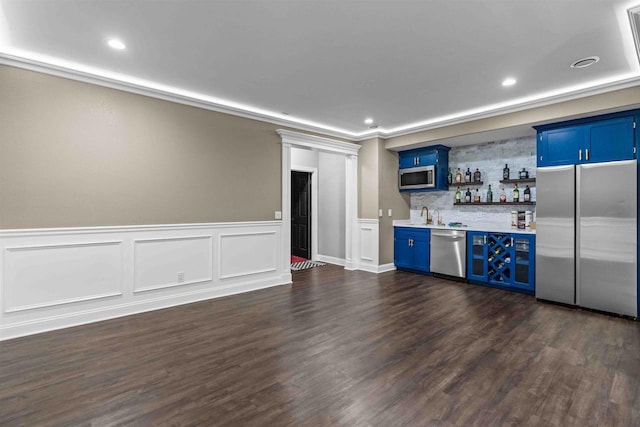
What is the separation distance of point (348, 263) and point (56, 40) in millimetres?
5327

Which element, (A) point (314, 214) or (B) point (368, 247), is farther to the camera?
(A) point (314, 214)

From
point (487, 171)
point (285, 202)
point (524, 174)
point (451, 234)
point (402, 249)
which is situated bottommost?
point (402, 249)

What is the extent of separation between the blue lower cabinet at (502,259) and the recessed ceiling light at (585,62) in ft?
7.43

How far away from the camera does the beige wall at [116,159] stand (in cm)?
312

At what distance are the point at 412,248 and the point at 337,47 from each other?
4.17m

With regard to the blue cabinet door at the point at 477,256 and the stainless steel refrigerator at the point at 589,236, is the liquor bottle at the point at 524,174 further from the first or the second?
the blue cabinet door at the point at 477,256

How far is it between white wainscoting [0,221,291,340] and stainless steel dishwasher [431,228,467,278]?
2.93m

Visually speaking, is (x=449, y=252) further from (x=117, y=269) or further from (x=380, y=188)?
(x=117, y=269)

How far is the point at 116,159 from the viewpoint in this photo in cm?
365

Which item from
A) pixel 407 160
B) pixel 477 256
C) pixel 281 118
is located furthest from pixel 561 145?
pixel 281 118

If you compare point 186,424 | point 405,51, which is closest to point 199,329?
point 186,424

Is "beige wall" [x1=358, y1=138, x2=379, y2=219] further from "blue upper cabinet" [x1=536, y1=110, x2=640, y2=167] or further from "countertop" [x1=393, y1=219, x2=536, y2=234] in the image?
"blue upper cabinet" [x1=536, y1=110, x2=640, y2=167]

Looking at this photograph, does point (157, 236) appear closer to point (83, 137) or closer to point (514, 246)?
A: point (83, 137)

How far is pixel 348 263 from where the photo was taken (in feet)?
21.5
